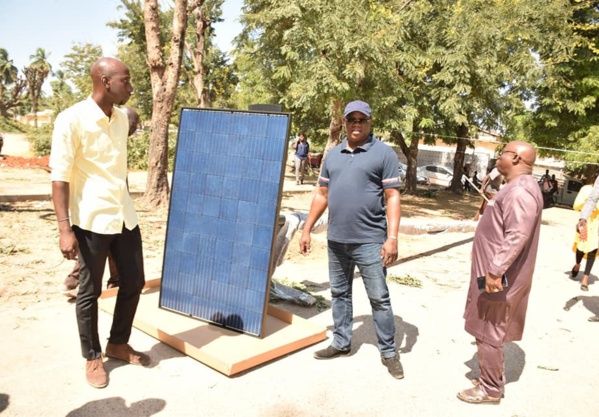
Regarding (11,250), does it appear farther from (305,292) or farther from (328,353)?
(328,353)

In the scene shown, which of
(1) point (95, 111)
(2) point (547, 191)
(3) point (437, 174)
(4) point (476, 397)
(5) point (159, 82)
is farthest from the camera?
(3) point (437, 174)

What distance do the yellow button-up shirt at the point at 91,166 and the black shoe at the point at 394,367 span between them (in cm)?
233

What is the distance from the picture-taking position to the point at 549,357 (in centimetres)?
442

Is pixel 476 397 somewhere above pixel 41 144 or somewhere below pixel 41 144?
below

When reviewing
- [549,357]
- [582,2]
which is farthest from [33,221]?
[582,2]

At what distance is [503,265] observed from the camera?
316 cm

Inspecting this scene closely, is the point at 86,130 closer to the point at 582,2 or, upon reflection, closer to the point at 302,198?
the point at 302,198

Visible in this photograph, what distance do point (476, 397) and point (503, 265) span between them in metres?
1.05

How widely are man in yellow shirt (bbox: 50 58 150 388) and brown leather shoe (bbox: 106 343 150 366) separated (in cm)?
28

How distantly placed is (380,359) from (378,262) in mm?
967

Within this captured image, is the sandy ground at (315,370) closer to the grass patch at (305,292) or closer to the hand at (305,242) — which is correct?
the grass patch at (305,292)

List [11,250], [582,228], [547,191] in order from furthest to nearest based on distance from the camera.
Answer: [547,191] → [11,250] → [582,228]

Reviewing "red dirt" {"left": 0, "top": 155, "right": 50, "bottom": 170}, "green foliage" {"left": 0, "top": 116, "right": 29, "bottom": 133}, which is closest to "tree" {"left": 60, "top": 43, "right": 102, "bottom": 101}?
"green foliage" {"left": 0, "top": 116, "right": 29, "bottom": 133}

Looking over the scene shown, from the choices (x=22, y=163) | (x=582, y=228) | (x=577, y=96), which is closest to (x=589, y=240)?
(x=582, y=228)
